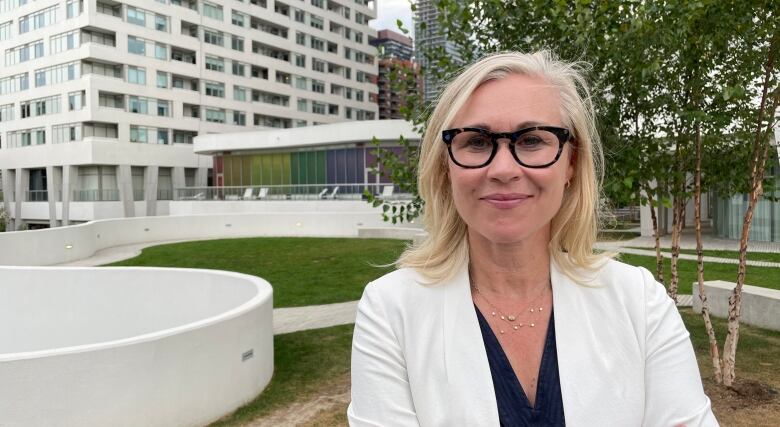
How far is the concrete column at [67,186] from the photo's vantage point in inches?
1842

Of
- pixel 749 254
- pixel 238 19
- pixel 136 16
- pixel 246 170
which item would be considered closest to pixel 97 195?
pixel 246 170

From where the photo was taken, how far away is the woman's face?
1631mm

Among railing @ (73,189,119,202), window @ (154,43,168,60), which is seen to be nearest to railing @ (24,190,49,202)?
railing @ (73,189,119,202)

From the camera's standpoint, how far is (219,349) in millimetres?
6617

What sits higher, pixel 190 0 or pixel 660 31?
pixel 190 0

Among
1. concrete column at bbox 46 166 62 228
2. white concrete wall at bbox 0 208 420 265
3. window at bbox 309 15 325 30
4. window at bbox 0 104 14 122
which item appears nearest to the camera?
white concrete wall at bbox 0 208 420 265

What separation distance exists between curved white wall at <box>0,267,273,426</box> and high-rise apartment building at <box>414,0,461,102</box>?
3.59 meters

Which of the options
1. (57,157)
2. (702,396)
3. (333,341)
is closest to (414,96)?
(333,341)

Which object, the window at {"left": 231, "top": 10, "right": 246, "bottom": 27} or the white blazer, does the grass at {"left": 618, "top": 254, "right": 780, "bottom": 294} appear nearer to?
the white blazer

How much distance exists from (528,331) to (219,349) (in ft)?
18.1

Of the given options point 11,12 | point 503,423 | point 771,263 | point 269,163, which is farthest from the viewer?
point 11,12

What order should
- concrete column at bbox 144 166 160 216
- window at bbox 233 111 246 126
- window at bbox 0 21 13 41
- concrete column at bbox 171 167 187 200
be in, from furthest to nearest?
window at bbox 233 111 246 126 → window at bbox 0 21 13 41 → concrete column at bbox 171 167 187 200 → concrete column at bbox 144 166 160 216

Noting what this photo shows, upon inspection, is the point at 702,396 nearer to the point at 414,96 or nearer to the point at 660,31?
the point at 660,31

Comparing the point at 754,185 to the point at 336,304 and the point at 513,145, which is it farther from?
the point at 336,304
